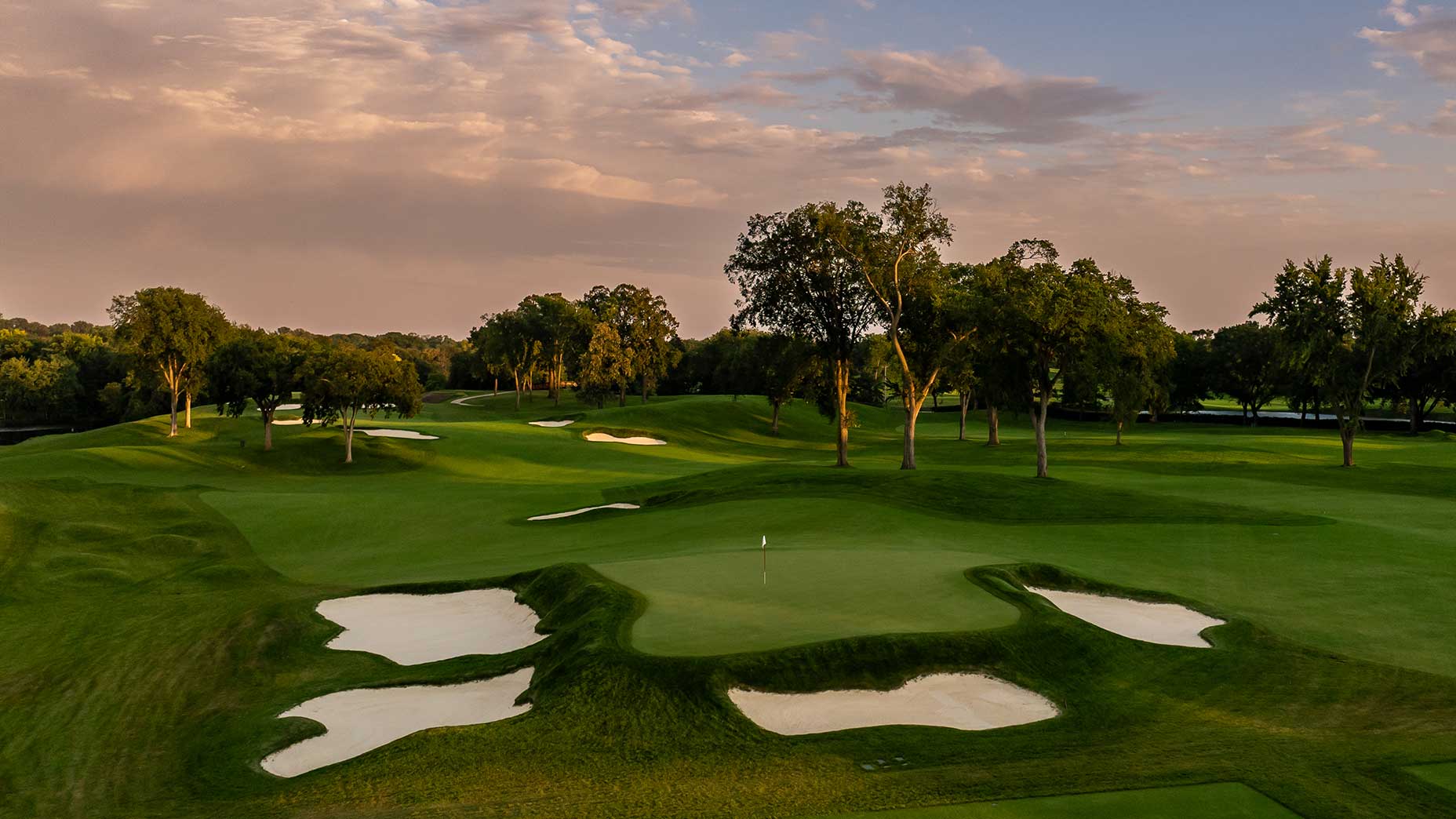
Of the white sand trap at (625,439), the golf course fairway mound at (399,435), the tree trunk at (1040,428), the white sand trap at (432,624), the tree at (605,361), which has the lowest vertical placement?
the white sand trap at (432,624)

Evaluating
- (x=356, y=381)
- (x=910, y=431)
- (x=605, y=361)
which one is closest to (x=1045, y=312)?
(x=910, y=431)

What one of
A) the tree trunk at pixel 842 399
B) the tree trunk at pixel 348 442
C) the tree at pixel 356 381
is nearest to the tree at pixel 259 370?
the tree at pixel 356 381

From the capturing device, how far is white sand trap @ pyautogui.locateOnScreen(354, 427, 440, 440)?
61.8 m

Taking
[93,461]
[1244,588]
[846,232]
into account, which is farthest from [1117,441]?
[93,461]

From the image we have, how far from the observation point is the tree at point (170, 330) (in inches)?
2469

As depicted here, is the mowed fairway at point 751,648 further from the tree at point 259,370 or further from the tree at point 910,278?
the tree at point 259,370

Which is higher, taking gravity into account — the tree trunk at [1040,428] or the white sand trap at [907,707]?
the tree trunk at [1040,428]

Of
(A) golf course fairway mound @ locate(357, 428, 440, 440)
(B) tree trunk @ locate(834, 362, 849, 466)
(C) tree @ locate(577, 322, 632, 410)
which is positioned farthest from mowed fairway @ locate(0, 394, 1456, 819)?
(C) tree @ locate(577, 322, 632, 410)

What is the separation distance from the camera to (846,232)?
4353 centimetres

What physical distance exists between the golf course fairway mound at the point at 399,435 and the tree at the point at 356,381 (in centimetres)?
698

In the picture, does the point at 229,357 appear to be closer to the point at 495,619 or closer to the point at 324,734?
the point at 495,619

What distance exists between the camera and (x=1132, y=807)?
9.24 m

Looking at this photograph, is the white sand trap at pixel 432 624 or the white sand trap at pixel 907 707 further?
the white sand trap at pixel 432 624

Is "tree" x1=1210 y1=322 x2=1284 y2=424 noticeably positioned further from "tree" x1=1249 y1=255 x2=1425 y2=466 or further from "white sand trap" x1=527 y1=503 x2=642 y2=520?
"white sand trap" x1=527 y1=503 x2=642 y2=520
